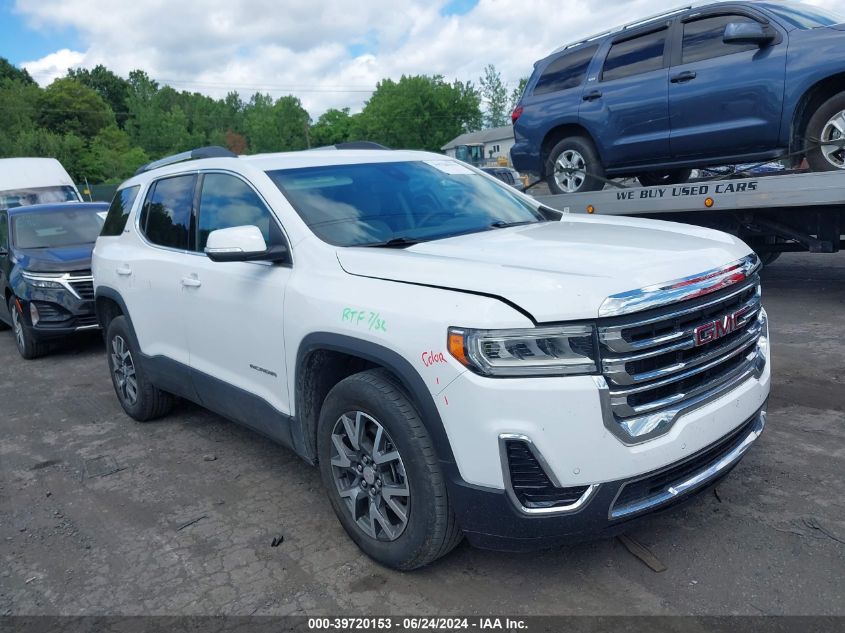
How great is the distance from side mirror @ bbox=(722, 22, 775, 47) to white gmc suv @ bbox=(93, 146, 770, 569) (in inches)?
117

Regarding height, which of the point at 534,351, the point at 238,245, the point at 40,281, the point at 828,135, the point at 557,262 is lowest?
the point at 40,281

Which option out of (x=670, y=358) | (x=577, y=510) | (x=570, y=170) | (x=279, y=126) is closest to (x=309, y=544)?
(x=577, y=510)

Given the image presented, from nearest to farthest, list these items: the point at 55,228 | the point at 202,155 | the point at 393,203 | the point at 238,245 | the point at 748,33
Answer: the point at 238,245, the point at 393,203, the point at 202,155, the point at 748,33, the point at 55,228

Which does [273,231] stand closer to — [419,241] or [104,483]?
[419,241]

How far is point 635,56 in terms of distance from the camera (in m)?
7.27

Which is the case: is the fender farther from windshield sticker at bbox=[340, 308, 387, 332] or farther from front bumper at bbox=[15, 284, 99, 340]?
front bumper at bbox=[15, 284, 99, 340]

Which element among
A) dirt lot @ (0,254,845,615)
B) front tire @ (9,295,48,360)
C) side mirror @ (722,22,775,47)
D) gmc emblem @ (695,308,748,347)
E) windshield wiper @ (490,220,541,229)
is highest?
side mirror @ (722,22,775,47)

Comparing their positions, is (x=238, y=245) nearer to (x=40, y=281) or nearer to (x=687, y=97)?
(x=687, y=97)

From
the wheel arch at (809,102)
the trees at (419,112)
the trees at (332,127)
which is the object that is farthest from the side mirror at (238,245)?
the trees at (332,127)

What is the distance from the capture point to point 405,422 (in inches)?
110

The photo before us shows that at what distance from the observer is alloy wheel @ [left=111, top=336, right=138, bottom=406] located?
5.32 meters

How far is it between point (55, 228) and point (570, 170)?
20.7ft

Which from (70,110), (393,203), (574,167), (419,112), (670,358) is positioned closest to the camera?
(670,358)

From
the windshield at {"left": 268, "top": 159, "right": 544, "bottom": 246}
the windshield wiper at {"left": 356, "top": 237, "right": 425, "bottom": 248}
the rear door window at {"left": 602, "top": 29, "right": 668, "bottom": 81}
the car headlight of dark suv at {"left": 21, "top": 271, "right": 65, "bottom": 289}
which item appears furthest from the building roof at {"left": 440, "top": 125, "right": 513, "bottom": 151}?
the windshield wiper at {"left": 356, "top": 237, "right": 425, "bottom": 248}
